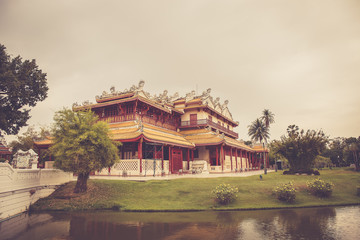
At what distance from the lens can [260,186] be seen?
20188 millimetres

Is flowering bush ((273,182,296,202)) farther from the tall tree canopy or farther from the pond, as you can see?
the tall tree canopy

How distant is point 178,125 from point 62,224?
2895 centimetres

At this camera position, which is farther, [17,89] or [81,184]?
[17,89]

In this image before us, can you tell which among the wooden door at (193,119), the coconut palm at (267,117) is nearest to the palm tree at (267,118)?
the coconut palm at (267,117)

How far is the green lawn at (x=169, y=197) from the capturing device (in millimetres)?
16513

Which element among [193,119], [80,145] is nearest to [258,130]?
[193,119]

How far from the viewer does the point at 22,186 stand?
53.5 ft

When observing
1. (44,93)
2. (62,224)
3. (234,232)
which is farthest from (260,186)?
(44,93)

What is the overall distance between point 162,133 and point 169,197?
14.4 metres

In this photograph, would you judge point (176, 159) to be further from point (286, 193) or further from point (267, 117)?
point (267, 117)

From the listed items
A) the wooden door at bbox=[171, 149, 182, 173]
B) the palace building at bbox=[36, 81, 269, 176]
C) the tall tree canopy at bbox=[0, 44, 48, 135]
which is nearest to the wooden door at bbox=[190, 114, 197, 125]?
the palace building at bbox=[36, 81, 269, 176]

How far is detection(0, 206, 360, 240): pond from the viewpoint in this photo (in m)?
10.2

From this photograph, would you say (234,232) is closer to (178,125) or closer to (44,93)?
(44,93)

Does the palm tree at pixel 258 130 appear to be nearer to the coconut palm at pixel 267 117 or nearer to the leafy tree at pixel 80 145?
the coconut palm at pixel 267 117
